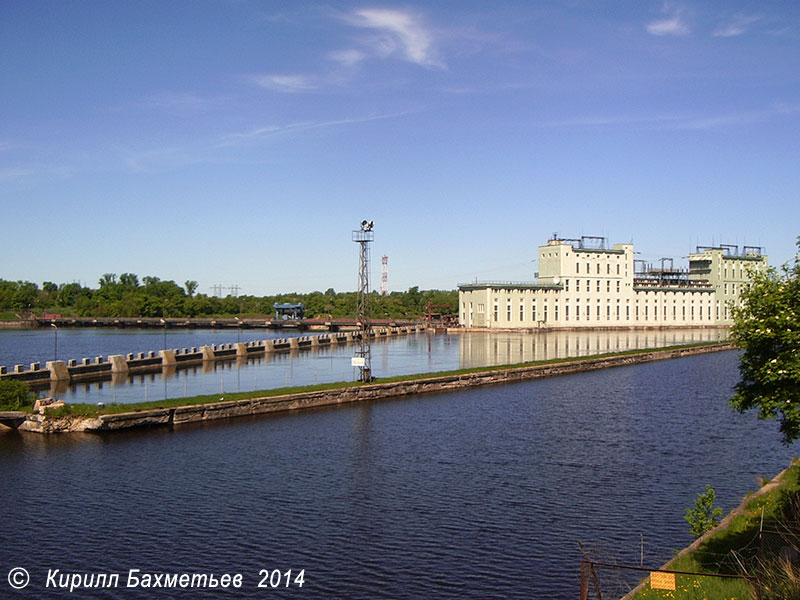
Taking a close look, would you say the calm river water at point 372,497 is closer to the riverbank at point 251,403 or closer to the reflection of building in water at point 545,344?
the riverbank at point 251,403

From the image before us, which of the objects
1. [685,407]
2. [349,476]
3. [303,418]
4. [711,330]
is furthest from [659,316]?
[349,476]

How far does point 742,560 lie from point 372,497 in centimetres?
1310

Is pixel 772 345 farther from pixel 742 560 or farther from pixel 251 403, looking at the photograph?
pixel 251 403

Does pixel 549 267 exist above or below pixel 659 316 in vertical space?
above

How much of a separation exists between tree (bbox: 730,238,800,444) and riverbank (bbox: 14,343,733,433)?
2903 centimetres

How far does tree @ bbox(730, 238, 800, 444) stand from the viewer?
17188 mm

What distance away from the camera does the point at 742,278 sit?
6540 inches

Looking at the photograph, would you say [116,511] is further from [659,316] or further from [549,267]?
[659,316]

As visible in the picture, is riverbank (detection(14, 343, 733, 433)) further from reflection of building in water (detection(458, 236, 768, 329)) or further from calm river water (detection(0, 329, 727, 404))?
reflection of building in water (detection(458, 236, 768, 329))

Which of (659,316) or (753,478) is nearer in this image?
(753,478)

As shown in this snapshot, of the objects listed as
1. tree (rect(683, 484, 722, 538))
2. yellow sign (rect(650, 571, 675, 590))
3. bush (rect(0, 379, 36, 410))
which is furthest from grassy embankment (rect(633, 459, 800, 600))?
bush (rect(0, 379, 36, 410))

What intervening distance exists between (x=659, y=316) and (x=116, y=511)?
151 meters

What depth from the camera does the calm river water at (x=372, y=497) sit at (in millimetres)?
20156

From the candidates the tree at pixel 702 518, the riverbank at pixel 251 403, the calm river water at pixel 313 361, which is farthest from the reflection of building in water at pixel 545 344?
the tree at pixel 702 518
